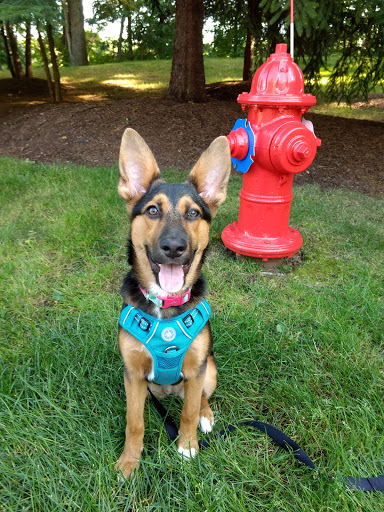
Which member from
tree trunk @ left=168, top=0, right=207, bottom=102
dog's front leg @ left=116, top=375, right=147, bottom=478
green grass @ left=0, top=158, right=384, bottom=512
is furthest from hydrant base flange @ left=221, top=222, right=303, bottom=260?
tree trunk @ left=168, top=0, right=207, bottom=102

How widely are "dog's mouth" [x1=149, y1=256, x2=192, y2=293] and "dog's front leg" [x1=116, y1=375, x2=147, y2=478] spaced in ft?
1.76

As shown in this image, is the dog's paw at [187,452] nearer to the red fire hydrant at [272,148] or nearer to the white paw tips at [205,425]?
the white paw tips at [205,425]

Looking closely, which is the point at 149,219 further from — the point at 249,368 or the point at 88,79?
the point at 88,79

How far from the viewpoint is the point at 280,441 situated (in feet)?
7.21

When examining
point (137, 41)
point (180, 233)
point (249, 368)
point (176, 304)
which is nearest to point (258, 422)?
point (249, 368)

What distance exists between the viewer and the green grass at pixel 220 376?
194 centimetres

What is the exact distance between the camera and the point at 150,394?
8.39 ft

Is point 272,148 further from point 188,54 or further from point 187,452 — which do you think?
point 188,54

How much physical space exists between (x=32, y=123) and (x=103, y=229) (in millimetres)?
5525

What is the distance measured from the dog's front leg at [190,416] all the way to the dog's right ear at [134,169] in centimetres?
109

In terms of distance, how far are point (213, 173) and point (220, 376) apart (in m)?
1.40

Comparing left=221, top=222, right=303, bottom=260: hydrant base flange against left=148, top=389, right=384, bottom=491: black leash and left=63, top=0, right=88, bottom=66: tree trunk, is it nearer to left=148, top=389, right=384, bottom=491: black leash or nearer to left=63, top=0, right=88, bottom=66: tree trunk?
left=148, top=389, right=384, bottom=491: black leash

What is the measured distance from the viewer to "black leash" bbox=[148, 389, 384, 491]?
1.91 metres

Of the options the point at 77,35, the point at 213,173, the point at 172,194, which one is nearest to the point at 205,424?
the point at 172,194
